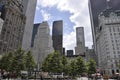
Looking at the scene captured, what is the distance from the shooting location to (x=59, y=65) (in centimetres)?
5172

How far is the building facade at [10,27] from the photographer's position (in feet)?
253

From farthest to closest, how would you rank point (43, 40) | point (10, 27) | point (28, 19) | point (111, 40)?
point (43, 40) → point (28, 19) → point (111, 40) → point (10, 27)

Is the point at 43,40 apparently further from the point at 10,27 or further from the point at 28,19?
the point at 10,27

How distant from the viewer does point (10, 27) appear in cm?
8325

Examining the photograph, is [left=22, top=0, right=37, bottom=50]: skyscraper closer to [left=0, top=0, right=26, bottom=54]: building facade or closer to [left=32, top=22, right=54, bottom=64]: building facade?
[left=32, top=22, right=54, bottom=64]: building facade

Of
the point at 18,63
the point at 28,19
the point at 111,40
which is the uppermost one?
the point at 28,19

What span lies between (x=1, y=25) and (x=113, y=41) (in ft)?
299

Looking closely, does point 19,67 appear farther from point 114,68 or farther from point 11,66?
point 114,68

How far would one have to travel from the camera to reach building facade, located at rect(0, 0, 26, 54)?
77262 mm

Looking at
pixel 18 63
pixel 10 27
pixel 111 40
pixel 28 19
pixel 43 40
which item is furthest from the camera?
pixel 43 40

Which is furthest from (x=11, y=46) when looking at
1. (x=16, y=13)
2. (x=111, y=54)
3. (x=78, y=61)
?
Result: (x=111, y=54)

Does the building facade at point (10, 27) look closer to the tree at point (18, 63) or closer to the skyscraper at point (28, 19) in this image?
the tree at point (18, 63)

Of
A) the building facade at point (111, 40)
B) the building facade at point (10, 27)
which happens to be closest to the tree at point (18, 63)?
the building facade at point (10, 27)

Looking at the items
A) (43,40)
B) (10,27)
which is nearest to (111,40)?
(43,40)
